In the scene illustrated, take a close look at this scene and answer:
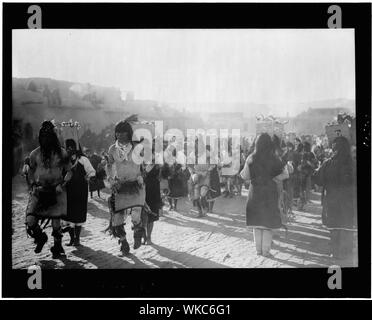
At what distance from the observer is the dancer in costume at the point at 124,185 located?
4.71 meters

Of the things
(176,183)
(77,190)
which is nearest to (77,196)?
(77,190)

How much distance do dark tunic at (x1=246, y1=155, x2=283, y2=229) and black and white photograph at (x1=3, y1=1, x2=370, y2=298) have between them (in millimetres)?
13

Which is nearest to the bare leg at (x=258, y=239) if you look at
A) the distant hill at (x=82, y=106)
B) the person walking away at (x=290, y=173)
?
the person walking away at (x=290, y=173)

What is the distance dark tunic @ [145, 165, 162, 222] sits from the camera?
480 centimetres

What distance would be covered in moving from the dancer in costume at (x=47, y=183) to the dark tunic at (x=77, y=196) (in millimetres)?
71

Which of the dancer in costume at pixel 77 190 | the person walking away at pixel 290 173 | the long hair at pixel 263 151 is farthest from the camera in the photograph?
the person walking away at pixel 290 173

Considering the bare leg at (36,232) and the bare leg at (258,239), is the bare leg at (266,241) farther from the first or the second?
the bare leg at (36,232)

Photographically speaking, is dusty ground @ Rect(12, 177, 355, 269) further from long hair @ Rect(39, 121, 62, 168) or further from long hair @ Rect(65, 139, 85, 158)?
long hair @ Rect(65, 139, 85, 158)

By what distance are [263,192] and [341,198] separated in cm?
94

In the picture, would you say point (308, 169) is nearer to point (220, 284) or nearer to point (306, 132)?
point (306, 132)

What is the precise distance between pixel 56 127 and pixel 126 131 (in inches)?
31.8

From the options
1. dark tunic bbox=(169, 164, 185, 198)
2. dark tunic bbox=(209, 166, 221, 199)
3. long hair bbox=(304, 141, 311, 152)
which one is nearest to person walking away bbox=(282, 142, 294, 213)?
long hair bbox=(304, 141, 311, 152)

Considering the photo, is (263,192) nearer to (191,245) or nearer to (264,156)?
(264,156)
